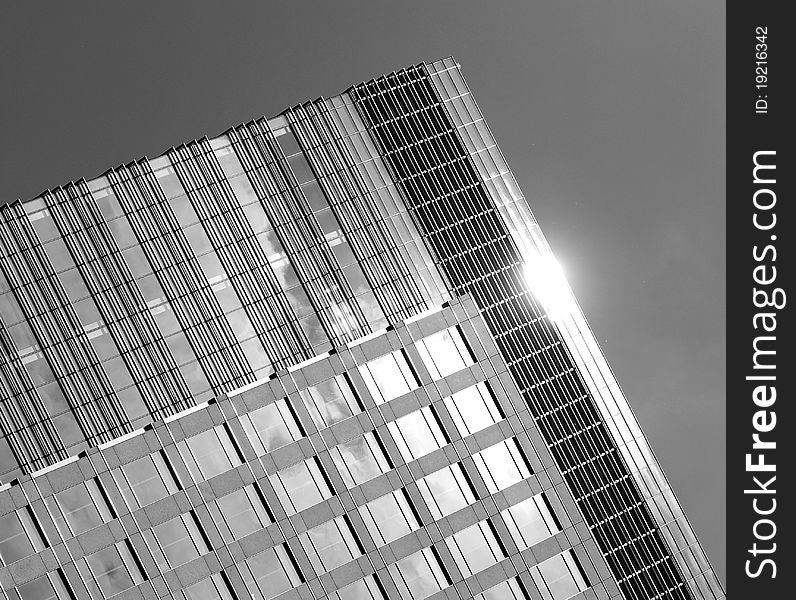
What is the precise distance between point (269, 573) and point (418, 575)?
872 cm

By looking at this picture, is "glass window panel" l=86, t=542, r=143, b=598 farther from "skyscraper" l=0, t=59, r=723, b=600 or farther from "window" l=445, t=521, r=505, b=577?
"window" l=445, t=521, r=505, b=577

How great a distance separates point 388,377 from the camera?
5672 cm

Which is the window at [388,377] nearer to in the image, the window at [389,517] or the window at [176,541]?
the window at [389,517]

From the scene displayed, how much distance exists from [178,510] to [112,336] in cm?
1067

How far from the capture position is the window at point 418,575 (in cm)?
5512

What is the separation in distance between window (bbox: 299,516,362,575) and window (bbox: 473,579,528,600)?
8002 mm

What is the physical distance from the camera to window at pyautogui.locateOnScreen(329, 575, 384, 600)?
178 ft

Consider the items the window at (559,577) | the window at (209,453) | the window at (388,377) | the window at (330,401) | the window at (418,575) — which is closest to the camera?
the window at (209,453)

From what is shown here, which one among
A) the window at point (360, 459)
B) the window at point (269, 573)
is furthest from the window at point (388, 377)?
the window at point (269, 573)

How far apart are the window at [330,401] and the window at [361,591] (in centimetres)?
928

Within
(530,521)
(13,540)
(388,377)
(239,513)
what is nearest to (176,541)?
(239,513)
